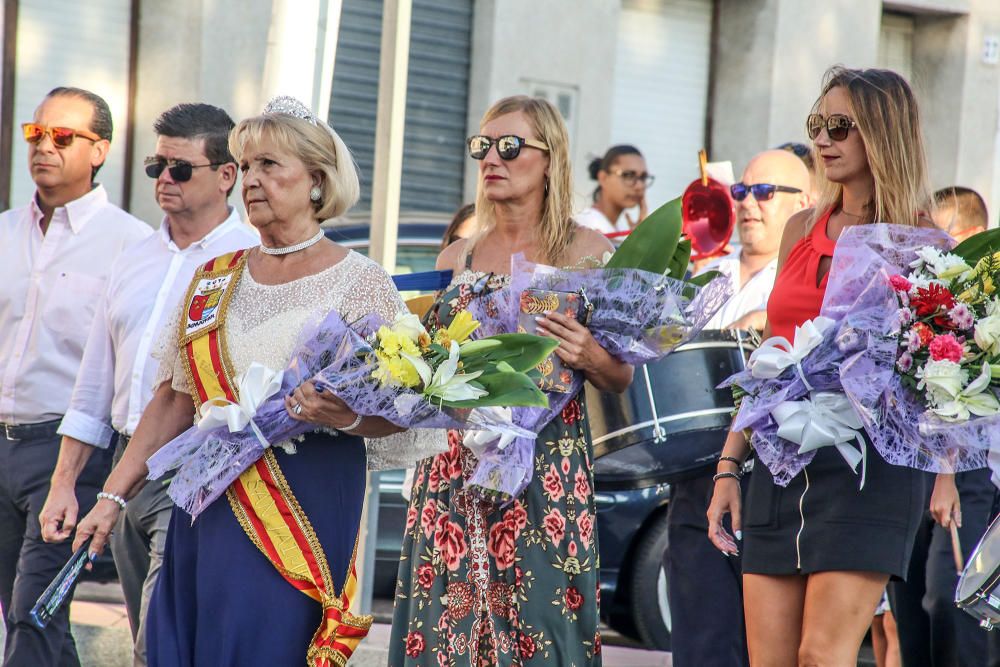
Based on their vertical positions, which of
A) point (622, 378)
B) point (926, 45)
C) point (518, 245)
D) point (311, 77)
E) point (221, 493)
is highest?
point (926, 45)

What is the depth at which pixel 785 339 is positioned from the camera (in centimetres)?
428

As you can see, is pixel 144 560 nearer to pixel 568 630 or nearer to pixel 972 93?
pixel 568 630

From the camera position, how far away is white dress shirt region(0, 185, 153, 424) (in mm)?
5793

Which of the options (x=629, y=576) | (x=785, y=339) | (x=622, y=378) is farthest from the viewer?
(x=629, y=576)

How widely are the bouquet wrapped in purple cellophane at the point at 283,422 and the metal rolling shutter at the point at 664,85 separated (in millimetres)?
10706

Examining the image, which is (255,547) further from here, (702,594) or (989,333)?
(702,594)

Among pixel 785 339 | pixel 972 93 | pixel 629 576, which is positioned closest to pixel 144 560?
pixel 785 339

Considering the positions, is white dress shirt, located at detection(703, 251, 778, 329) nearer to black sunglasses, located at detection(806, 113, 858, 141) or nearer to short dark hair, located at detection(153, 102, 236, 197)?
black sunglasses, located at detection(806, 113, 858, 141)

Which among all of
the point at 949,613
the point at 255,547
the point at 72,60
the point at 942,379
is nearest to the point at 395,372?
the point at 255,547

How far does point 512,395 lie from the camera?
150 inches

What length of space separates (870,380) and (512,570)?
120 cm

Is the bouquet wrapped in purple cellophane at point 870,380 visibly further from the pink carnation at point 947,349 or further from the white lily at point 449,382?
the white lily at point 449,382

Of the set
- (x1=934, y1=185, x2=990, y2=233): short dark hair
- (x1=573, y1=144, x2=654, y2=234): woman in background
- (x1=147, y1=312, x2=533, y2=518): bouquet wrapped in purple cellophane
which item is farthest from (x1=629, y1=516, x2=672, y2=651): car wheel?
(x1=147, y1=312, x2=533, y2=518): bouquet wrapped in purple cellophane

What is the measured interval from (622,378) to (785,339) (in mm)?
615
